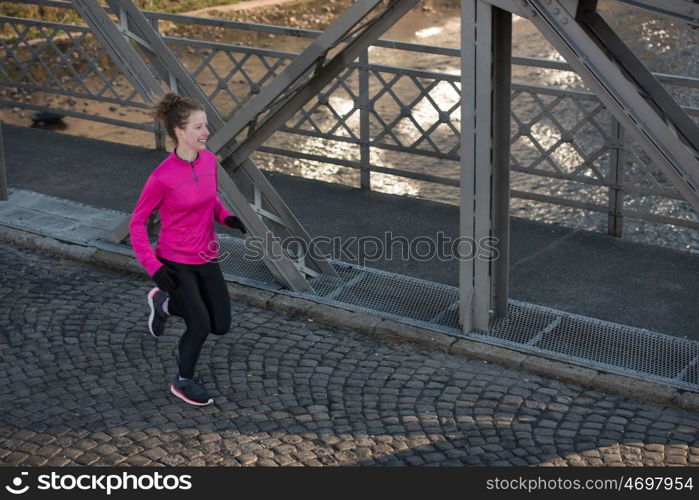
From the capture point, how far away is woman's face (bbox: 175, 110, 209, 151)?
6414 mm

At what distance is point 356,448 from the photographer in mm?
6277

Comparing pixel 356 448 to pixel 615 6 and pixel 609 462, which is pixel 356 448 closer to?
pixel 609 462

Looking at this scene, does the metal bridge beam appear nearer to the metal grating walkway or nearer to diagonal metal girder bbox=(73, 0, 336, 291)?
diagonal metal girder bbox=(73, 0, 336, 291)

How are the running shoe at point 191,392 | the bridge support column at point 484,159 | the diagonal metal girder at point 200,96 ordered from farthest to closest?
the diagonal metal girder at point 200,96, the bridge support column at point 484,159, the running shoe at point 191,392

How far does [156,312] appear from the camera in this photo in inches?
288

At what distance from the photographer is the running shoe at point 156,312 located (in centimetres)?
726

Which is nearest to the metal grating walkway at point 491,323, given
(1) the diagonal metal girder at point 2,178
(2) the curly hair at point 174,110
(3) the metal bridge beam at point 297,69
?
(1) the diagonal metal girder at point 2,178

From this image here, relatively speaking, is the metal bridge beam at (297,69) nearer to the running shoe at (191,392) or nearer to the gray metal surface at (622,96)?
the gray metal surface at (622,96)

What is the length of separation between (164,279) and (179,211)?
389mm

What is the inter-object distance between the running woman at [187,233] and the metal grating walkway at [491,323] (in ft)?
5.02

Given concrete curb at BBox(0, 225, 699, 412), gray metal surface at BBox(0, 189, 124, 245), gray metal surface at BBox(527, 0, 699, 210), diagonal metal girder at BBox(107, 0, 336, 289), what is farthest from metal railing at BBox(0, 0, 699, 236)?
concrete curb at BBox(0, 225, 699, 412)

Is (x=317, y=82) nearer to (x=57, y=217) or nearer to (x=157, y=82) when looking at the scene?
(x=157, y=82)

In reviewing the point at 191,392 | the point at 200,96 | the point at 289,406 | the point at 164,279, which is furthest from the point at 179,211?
the point at 200,96

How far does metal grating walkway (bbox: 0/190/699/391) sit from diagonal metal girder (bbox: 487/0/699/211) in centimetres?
118
